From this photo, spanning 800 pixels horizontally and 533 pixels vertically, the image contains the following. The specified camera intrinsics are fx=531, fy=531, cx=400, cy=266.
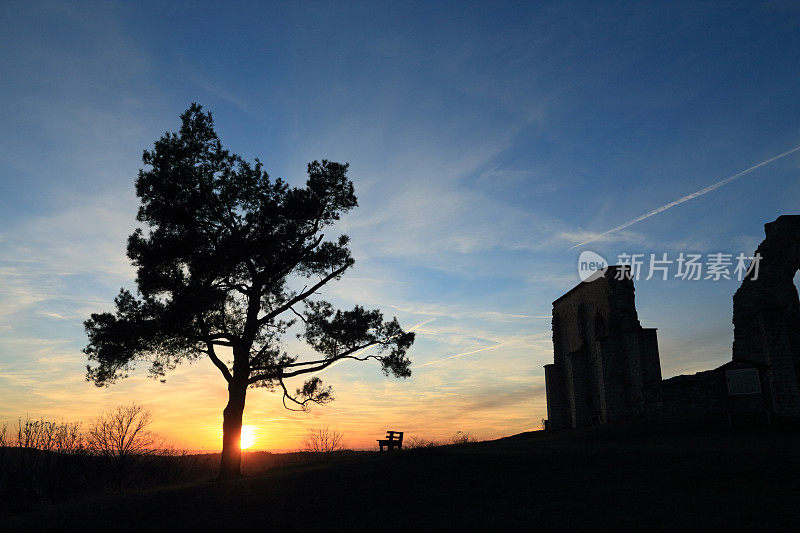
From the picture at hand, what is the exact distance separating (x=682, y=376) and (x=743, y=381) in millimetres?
4639

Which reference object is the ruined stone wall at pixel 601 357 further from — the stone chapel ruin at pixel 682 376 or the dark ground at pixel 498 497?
the dark ground at pixel 498 497

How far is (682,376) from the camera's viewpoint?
2572 cm

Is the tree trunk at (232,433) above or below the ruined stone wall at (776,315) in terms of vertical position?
below

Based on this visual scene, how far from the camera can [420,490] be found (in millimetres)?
12203

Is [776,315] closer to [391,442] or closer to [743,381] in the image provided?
[743,381]

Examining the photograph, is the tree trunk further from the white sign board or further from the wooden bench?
the white sign board

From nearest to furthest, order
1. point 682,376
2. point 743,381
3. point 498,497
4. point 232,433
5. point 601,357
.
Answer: point 498,497 < point 232,433 < point 743,381 < point 682,376 < point 601,357

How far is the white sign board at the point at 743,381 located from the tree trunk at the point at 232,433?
62.2ft

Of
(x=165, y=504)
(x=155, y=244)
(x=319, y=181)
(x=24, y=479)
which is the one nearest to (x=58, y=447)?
(x=24, y=479)

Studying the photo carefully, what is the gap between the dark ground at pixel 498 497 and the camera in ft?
29.6

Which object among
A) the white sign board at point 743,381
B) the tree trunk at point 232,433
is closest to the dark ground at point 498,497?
the tree trunk at point 232,433

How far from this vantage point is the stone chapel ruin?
23.8 m

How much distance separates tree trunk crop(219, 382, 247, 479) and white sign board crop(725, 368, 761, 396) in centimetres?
1897

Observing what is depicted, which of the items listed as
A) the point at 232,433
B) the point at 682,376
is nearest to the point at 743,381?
the point at 682,376
